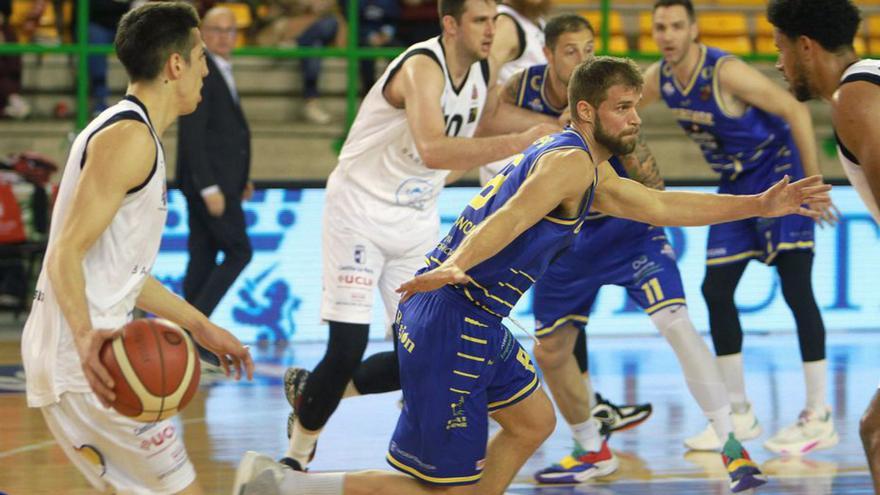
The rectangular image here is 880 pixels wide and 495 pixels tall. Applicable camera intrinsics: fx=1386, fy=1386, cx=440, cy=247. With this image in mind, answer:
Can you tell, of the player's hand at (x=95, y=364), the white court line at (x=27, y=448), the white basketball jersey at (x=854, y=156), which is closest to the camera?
the player's hand at (x=95, y=364)

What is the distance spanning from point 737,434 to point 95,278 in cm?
347

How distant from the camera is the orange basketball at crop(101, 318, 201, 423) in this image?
11.6 feet

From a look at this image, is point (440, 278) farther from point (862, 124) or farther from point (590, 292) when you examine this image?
point (590, 292)

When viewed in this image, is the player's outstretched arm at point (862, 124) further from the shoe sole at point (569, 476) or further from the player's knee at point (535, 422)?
the shoe sole at point (569, 476)

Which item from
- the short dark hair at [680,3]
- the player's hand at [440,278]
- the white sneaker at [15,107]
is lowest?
the player's hand at [440,278]

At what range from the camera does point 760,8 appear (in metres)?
13.5

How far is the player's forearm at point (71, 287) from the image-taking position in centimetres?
354

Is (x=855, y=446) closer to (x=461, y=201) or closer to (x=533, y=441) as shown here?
(x=533, y=441)

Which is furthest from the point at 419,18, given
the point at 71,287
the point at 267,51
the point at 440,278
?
the point at 71,287

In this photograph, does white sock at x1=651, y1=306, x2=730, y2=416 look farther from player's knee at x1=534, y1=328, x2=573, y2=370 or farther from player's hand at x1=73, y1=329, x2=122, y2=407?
player's hand at x1=73, y1=329, x2=122, y2=407

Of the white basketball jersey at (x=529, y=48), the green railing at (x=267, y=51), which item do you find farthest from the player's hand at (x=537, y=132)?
the green railing at (x=267, y=51)

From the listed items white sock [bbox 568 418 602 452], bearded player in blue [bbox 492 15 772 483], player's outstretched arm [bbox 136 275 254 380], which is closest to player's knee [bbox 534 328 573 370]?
bearded player in blue [bbox 492 15 772 483]

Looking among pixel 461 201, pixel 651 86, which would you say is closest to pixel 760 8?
pixel 461 201

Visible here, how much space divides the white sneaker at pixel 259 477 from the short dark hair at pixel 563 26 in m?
2.39
